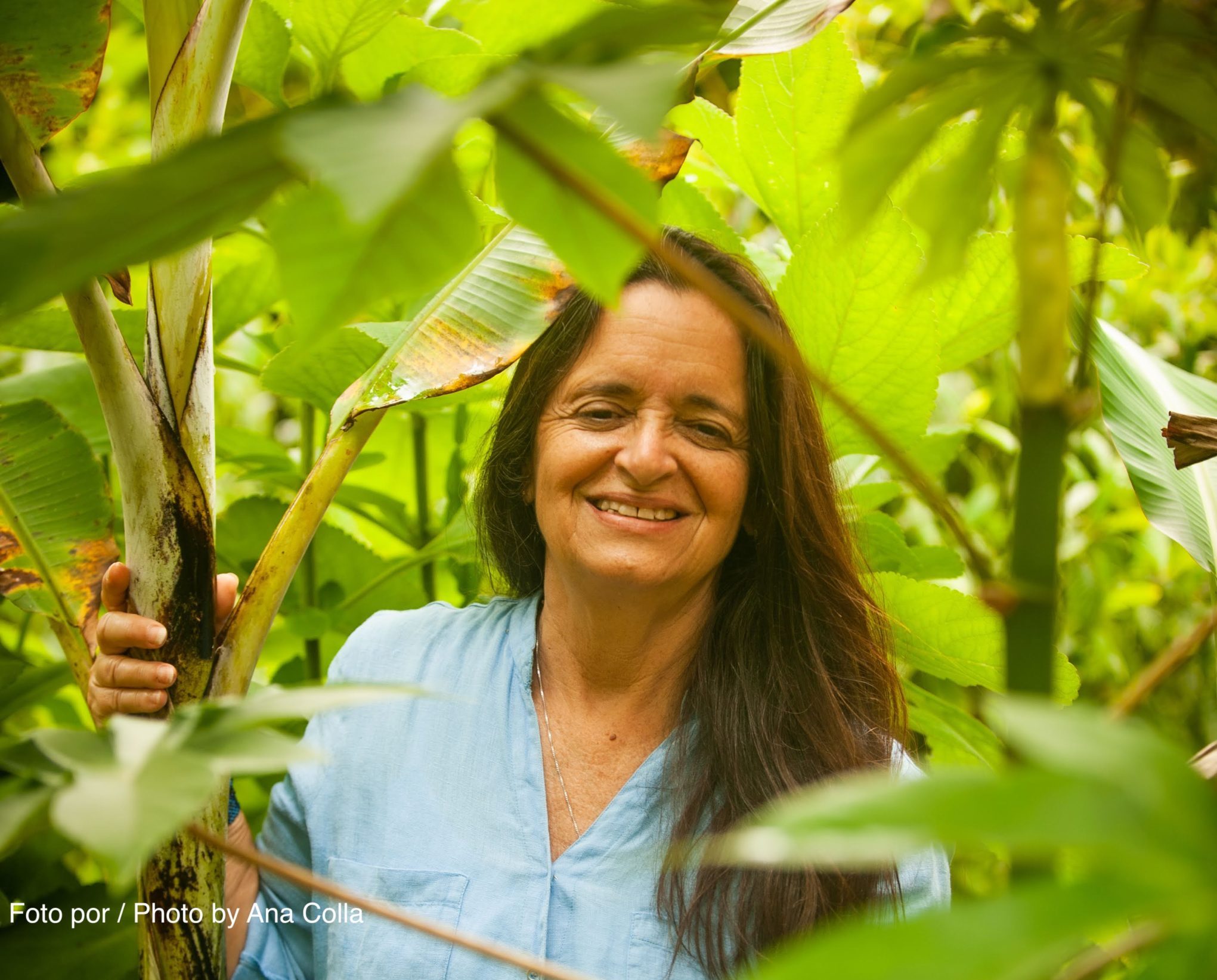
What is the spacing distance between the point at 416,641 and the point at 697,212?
2.05 ft

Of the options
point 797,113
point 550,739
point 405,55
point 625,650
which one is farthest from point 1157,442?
point 405,55

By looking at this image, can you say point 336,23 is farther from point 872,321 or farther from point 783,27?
point 872,321

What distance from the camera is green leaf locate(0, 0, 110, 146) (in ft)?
2.59

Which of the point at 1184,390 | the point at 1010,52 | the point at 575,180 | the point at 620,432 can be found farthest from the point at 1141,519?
the point at 575,180

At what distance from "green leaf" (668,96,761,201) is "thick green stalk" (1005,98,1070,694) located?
869mm

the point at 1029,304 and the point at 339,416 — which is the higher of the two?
the point at 1029,304

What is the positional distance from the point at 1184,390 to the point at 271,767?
3.53 feet

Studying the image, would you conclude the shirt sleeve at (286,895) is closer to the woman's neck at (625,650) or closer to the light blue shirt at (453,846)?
the light blue shirt at (453,846)

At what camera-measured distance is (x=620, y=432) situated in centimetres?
125

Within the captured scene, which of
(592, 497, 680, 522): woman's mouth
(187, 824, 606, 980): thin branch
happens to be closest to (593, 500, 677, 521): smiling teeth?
(592, 497, 680, 522): woman's mouth

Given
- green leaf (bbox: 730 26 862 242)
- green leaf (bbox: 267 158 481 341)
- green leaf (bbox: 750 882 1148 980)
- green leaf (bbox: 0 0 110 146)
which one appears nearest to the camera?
green leaf (bbox: 750 882 1148 980)

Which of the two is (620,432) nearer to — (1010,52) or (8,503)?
(8,503)

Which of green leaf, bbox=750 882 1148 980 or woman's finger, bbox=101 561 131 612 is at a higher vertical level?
green leaf, bbox=750 882 1148 980

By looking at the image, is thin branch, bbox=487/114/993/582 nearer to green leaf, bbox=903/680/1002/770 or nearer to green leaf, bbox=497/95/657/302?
green leaf, bbox=497/95/657/302
